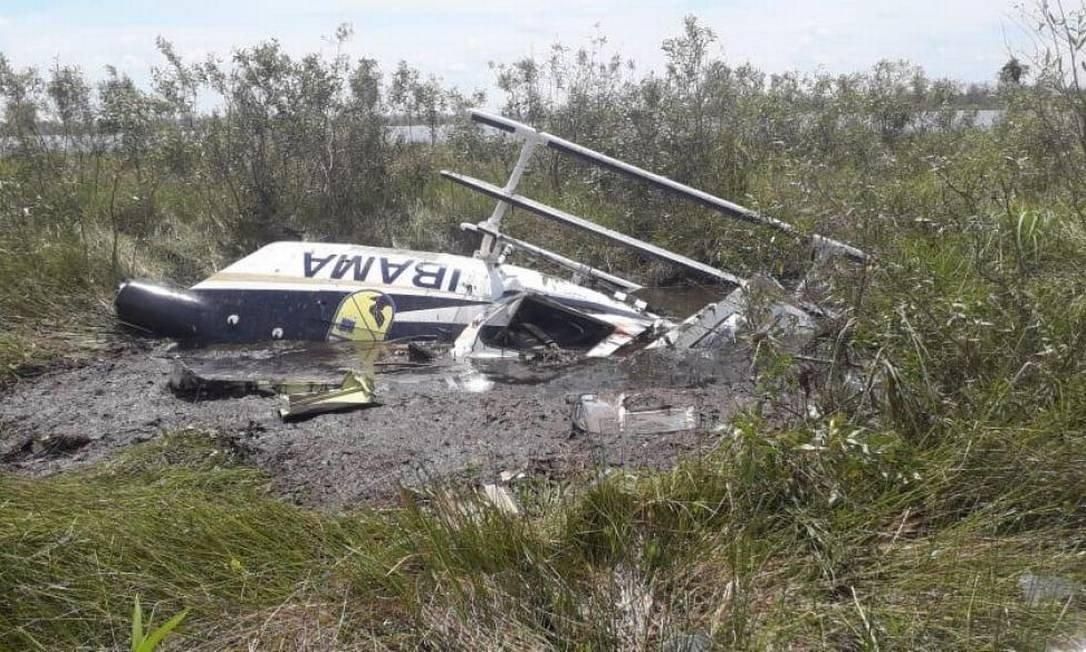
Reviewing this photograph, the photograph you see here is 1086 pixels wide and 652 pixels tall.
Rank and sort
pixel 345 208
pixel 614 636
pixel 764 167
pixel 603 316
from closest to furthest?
pixel 614 636 < pixel 603 316 < pixel 764 167 < pixel 345 208

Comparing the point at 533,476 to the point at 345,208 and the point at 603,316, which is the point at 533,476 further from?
the point at 345,208

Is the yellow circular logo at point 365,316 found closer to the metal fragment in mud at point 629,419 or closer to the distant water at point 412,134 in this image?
the metal fragment in mud at point 629,419

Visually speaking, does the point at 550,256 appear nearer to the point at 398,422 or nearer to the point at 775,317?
the point at 398,422

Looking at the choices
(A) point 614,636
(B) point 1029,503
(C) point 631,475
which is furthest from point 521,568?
(B) point 1029,503

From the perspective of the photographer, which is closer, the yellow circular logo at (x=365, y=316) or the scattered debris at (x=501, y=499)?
the scattered debris at (x=501, y=499)

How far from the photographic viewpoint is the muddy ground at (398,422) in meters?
4.31

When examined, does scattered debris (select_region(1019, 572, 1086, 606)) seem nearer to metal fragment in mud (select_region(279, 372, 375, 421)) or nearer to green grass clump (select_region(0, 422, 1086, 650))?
green grass clump (select_region(0, 422, 1086, 650))

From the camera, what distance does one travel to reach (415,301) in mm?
7305

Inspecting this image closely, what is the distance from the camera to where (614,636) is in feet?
8.31

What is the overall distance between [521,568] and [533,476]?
109 centimetres

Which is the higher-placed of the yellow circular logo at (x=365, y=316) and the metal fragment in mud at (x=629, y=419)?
the metal fragment in mud at (x=629, y=419)

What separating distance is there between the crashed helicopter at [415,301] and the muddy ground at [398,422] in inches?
14.1

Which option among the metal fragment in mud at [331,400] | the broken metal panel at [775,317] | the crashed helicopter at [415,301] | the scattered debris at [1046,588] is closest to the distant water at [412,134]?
the crashed helicopter at [415,301]

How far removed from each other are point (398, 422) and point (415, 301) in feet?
7.16
